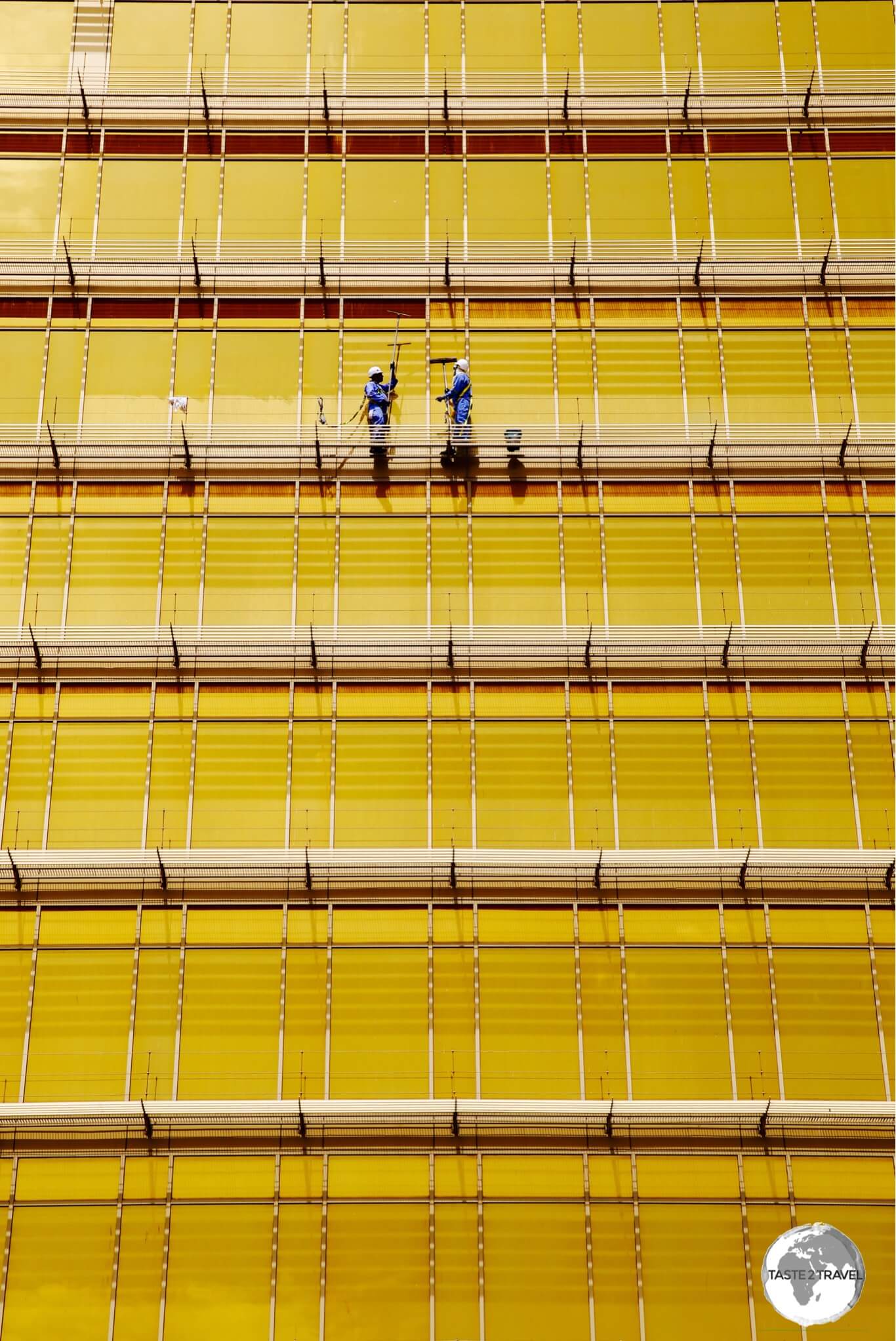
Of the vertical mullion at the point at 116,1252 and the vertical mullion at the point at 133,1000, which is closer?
the vertical mullion at the point at 116,1252

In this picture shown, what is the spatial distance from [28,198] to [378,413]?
1073cm

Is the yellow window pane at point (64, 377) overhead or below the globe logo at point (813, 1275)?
overhead

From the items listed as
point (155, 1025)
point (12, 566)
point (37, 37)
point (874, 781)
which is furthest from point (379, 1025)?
point (37, 37)

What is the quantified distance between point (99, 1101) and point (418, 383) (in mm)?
17684

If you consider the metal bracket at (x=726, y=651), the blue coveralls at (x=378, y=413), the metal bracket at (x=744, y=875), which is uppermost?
the blue coveralls at (x=378, y=413)

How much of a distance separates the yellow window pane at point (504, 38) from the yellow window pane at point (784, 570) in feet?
43.8

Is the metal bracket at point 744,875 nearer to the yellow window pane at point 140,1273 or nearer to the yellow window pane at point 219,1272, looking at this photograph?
the yellow window pane at point 219,1272

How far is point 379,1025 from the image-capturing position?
30375mm

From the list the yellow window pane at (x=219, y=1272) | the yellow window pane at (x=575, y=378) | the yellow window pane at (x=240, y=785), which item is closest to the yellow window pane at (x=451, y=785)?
the yellow window pane at (x=240, y=785)

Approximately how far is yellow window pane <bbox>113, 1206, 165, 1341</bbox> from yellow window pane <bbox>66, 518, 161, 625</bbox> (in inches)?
502

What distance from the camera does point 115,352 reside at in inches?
1380

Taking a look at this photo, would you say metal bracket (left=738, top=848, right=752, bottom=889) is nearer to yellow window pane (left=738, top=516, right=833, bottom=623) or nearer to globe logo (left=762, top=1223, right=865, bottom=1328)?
yellow window pane (left=738, top=516, right=833, bottom=623)

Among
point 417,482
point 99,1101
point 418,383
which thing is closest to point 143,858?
point 99,1101

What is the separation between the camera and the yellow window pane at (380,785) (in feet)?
104
